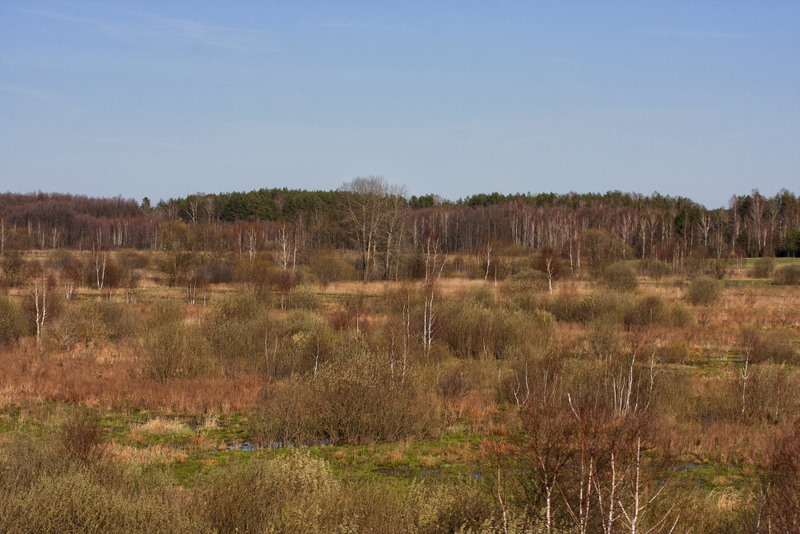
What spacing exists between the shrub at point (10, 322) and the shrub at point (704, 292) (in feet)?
106

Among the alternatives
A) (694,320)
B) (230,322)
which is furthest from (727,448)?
(694,320)

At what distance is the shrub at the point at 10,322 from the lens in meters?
23.7

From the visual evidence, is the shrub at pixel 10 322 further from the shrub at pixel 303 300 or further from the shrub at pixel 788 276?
the shrub at pixel 788 276

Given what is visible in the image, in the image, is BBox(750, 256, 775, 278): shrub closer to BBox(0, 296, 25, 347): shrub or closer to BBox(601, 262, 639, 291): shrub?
BBox(601, 262, 639, 291): shrub

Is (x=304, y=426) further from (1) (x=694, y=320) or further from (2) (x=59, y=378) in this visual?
(1) (x=694, y=320)

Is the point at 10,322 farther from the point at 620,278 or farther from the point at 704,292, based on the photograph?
the point at 704,292

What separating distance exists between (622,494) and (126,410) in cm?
1246

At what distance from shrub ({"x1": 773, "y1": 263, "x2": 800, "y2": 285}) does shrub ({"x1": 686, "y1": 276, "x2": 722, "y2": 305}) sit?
51.9 ft

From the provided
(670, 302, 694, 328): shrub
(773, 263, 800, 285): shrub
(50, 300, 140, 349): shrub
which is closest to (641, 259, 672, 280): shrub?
(773, 263, 800, 285): shrub

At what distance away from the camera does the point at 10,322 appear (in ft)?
78.7

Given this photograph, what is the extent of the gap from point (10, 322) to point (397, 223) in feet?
118

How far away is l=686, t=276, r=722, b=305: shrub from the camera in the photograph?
3700 centimetres

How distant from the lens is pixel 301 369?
19.9 m

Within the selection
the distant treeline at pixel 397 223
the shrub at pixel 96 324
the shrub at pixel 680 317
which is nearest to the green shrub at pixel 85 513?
the shrub at pixel 96 324
